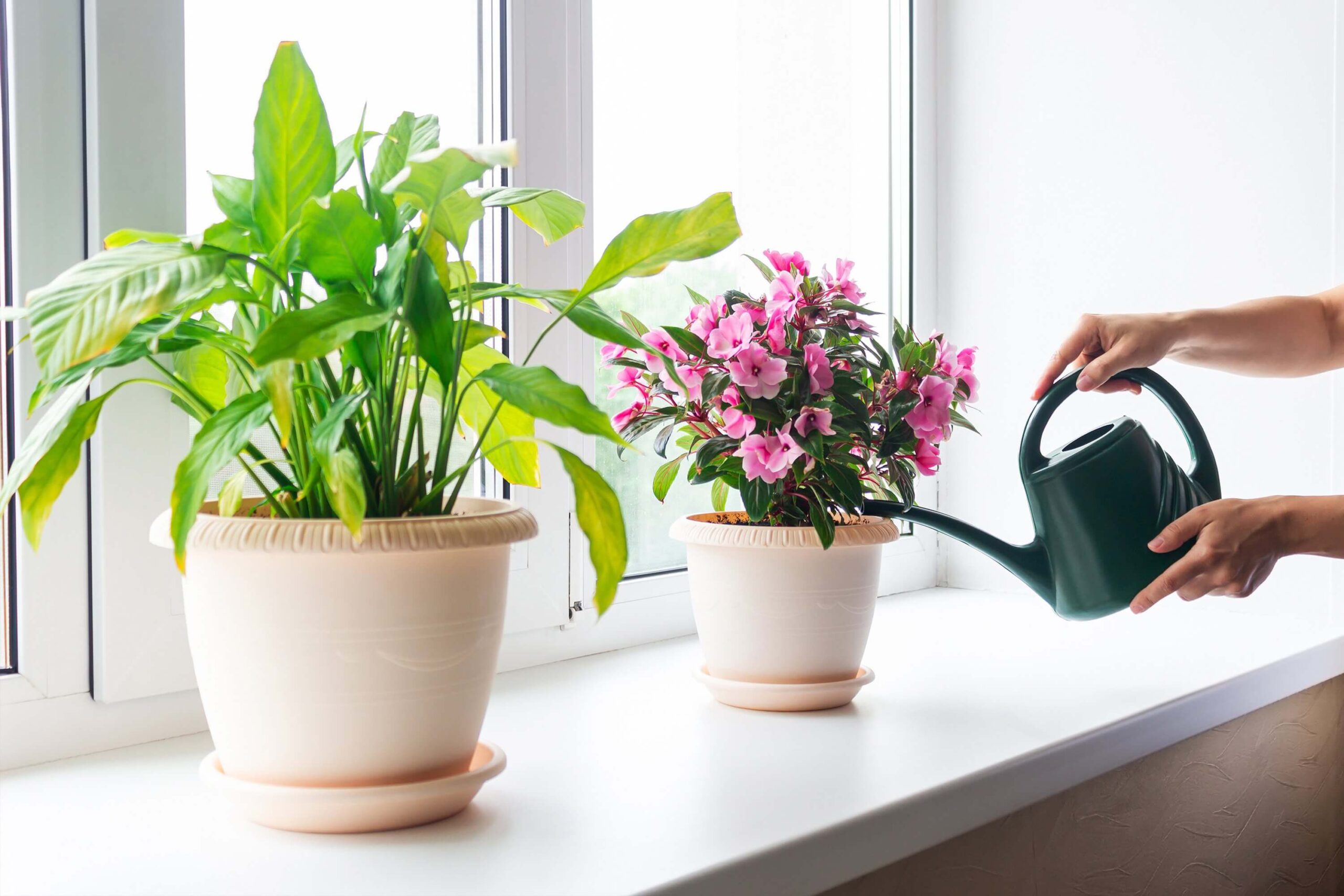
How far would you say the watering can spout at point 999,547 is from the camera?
0.94m

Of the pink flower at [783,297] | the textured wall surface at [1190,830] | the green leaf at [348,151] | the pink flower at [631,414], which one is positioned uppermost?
the green leaf at [348,151]

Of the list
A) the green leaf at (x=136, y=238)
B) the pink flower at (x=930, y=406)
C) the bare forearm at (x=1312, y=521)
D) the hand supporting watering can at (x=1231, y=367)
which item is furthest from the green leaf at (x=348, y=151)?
the bare forearm at (x=1312, y=521)

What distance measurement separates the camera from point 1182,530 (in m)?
0.92

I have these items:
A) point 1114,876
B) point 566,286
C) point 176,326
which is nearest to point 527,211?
point 176,326

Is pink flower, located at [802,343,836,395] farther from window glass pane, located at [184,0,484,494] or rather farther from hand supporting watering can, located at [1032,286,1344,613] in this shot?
window glass pane, located at [184,0,484,494]

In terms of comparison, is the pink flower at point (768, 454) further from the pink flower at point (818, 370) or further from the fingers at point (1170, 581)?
the fingers at point (1170, 581)

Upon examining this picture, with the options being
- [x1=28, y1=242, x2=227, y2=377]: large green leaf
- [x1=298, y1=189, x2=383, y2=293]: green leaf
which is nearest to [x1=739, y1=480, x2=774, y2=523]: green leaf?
[x1=298, y1=189, x2=383, y2=293]: green leaf

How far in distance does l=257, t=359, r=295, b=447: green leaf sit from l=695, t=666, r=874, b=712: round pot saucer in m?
0.56

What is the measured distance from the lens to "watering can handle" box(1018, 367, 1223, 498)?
3.03ft

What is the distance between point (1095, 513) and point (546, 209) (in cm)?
55

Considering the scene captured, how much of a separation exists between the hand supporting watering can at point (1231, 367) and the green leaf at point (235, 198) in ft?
2.39

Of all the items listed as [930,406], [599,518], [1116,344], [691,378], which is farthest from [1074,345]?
[599,518]

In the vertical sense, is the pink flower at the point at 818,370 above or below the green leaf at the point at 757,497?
above

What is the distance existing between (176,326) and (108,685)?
0.38 metres
